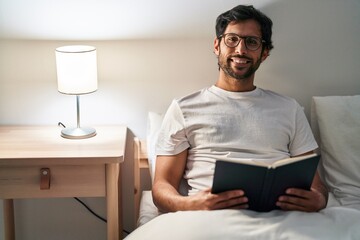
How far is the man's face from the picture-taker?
5.33ft

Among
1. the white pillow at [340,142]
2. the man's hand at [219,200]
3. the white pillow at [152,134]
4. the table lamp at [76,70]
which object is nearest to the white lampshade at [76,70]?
the table lamp at [76,70]

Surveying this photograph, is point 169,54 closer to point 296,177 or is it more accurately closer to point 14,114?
point 14,114

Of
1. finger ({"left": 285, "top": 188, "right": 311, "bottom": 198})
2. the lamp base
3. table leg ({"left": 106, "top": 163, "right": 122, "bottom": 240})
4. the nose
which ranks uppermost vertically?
the nose

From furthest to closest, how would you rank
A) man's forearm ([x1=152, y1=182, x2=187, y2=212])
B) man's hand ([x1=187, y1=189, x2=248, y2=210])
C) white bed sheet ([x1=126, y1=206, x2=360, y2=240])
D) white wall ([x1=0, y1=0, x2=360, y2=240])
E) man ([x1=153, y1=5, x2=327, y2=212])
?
1. white wall ([x1=0, y1=0, x2=360, y2=240])
2. man ([x1=153, y1=5, x2=327, y2=212])
3. man's forearm ([x1=152, y1=182, x2=187, y2=212])
4. man's hand ([x1=187, y1=189, x2=248, y2=210])
5. white bed sheet ([x1=126, y1=206, x2=360, y2=240])

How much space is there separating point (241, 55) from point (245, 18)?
0.46 feet

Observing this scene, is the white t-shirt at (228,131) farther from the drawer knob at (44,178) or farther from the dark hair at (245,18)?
the drawer knob at (44,178)

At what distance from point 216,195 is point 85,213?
0.84 metres

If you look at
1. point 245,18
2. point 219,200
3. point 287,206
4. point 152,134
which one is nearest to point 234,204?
point 219,200

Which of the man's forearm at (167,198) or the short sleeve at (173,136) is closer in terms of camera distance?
the man's forearm at (167,198)

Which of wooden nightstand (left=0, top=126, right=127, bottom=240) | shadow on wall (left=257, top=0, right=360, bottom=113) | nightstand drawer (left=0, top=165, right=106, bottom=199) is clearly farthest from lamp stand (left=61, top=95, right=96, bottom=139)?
shadow on wall (left=257, top=0, right=360, bottom=113)

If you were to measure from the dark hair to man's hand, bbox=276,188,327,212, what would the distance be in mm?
573

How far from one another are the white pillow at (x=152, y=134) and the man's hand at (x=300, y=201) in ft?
1.75

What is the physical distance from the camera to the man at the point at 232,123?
1.60 meters

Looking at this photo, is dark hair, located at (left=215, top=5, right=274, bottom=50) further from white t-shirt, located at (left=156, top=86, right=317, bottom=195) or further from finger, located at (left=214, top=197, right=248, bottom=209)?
finger, located at (left=214, top=197, right=248, bottom=209)
